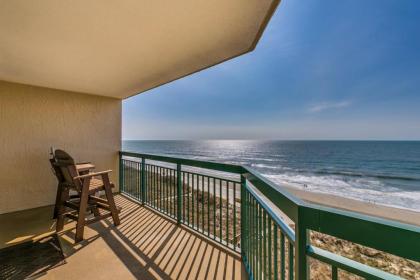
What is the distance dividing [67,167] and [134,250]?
4.45 feet

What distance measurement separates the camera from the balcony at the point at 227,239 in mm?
547

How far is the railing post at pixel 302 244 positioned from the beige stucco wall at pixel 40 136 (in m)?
4.30

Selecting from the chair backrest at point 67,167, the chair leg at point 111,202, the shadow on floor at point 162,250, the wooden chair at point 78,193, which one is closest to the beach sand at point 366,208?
the shadow on floor at point 162,250

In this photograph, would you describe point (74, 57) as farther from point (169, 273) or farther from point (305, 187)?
point (305, 187)

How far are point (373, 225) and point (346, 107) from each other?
3108cm

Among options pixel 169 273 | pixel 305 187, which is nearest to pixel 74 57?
pixel 169 273

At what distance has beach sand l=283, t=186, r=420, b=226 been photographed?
7.92 m

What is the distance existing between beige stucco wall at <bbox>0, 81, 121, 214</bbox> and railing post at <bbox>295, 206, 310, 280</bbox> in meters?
4.30

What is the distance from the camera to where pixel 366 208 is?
892 centimetres

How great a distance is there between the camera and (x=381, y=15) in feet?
44.4

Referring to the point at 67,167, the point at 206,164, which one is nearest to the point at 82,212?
the point at 67,167

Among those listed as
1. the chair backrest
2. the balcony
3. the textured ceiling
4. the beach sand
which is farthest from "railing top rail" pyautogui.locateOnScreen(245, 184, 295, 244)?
the beach sand

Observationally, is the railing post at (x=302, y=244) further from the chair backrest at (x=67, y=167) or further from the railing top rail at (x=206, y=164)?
the chair backrest at (x=67, y=167)

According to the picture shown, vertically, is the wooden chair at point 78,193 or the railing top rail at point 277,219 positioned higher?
the railing top rail at point 277,219
